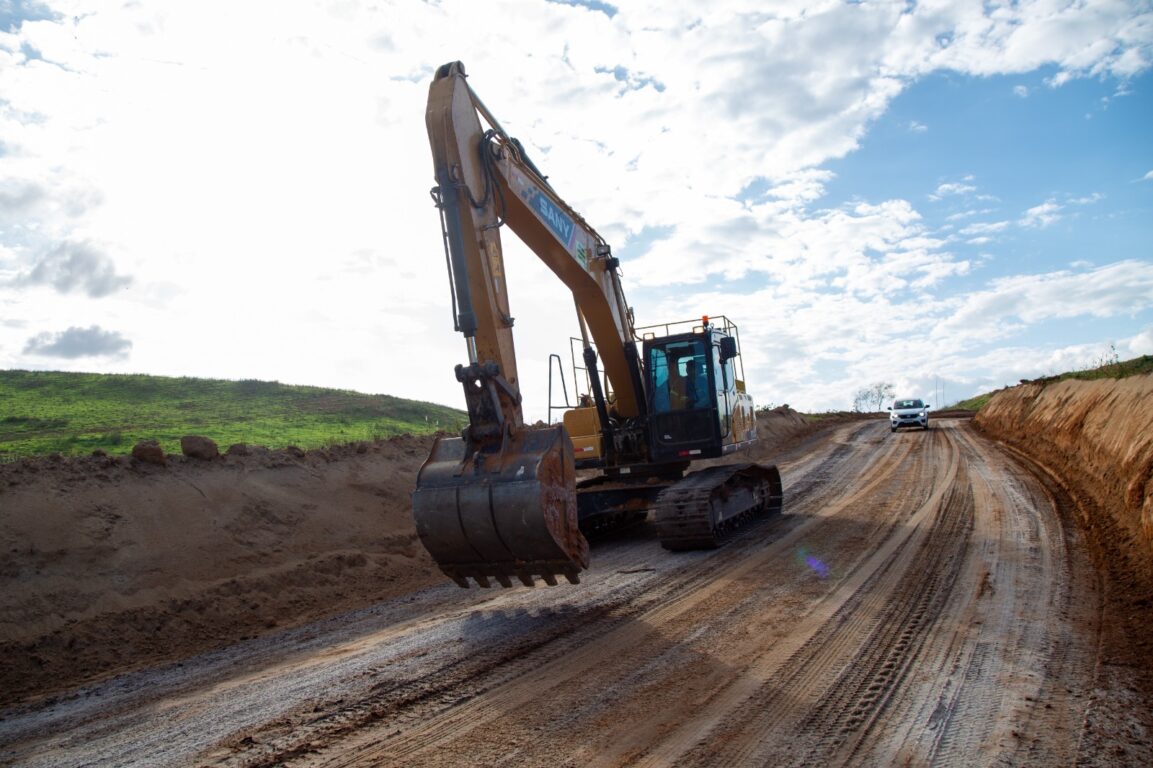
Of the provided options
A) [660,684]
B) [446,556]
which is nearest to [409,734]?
[660,684]

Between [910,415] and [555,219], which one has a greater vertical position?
[555,219]

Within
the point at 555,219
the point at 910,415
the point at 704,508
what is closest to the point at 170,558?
the point at 555,219

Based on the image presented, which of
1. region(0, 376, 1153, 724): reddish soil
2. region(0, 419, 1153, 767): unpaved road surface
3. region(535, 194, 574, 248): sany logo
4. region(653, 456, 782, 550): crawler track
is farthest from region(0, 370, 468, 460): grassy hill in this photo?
region(0, 419, 1153, 767): unpaved road surface

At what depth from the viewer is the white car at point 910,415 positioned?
31.3 meters

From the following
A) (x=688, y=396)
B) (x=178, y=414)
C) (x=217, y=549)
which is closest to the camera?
(x=217, y=549)

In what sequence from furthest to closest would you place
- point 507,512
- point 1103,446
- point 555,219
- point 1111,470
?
point 1103,446 < point 1111,470 < point 555,219 < point 507,512

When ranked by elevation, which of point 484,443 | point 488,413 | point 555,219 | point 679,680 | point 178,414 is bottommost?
point 679,680

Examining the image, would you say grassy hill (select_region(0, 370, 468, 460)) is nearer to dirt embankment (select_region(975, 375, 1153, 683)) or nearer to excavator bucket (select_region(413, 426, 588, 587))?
excavator bucket (select_region(413, 426, 588, 587))

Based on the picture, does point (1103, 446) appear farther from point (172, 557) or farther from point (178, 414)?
point (178, 414)

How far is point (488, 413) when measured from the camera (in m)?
7.44

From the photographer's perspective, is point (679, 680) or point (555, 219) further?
point (555, 219)

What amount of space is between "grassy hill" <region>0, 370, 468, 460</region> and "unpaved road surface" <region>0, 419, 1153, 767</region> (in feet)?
33.1

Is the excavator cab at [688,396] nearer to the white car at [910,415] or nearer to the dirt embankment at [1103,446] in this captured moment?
the dirt embankment at [1103,446]

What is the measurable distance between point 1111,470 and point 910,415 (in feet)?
60.6
